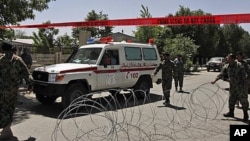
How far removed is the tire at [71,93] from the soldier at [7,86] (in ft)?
9.10

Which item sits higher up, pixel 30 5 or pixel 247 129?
pixel 30 5

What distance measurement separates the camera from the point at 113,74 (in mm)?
10828

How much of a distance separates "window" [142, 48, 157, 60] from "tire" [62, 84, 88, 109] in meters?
3.48

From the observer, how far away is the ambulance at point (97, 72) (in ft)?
30.9

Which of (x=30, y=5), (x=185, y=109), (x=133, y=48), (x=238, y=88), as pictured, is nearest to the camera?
(x=238, y=88)

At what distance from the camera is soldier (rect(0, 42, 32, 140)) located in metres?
6.48

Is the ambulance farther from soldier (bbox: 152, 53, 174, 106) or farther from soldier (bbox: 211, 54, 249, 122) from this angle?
soldier (bbox: 211, 54, 249, 122)

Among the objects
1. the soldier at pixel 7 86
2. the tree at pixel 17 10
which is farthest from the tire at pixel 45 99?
the tree at pixel 17 10

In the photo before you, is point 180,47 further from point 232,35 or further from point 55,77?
point 232,35

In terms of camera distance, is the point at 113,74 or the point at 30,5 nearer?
the point at 113,74

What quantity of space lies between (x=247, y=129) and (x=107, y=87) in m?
6.48

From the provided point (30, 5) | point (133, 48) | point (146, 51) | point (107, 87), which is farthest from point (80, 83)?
point (30, 5)

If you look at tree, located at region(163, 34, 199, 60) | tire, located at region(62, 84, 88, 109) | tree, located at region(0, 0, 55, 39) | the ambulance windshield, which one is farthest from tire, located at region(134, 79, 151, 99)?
tree, located at region(163, 34, 199, 60)

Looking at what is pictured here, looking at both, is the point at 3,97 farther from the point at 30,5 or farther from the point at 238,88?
the point at 30,5
